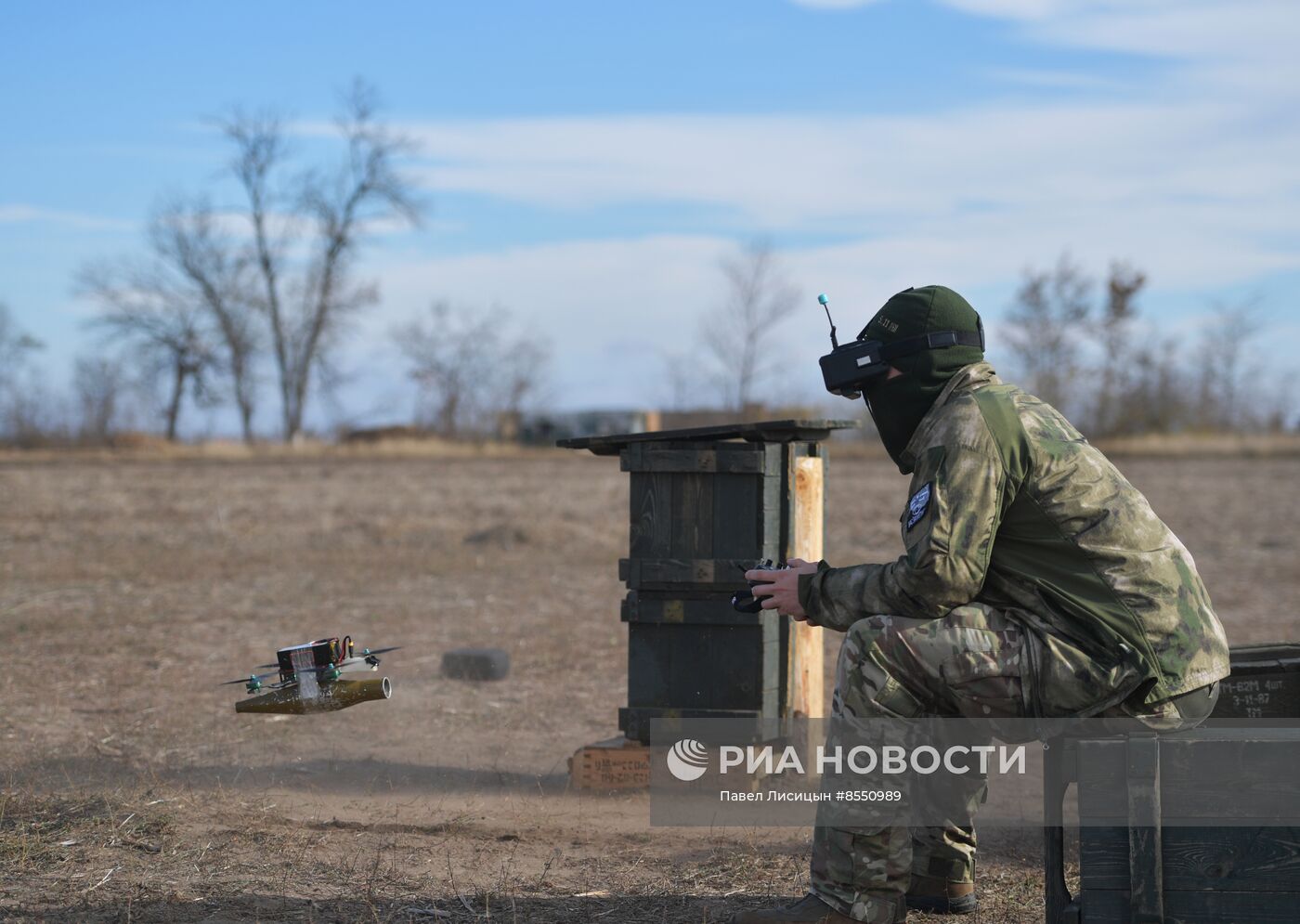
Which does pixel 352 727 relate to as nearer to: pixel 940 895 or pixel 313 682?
pixel 313 682

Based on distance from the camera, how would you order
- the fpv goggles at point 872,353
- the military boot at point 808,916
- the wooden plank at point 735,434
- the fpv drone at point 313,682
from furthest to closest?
the wooden plank at point 735,434 → the fpv drone at point 313,682 → the fpv goggles at point 872,353 → the military boot at point 808,916

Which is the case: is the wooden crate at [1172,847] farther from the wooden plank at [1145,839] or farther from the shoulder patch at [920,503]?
the shoulder patch at [920,503]

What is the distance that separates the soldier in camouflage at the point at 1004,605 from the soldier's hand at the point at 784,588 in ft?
0.46

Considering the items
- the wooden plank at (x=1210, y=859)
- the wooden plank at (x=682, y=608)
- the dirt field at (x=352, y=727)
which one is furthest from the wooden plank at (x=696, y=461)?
the wooden plank at (x=1210, y=859)

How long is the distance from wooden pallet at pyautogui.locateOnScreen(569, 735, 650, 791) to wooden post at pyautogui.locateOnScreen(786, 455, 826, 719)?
787 mm

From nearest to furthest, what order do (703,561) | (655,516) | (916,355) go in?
(916,355) → (703,561) → (655,516)

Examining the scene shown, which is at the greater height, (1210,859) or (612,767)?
(1210,859)

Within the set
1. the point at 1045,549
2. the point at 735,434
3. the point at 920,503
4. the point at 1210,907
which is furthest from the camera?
the point at 735,434

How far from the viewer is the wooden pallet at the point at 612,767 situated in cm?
630

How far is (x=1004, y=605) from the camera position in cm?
398

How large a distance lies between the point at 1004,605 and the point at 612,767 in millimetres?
2892

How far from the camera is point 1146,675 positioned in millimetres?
3748

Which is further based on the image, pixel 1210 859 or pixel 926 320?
pixel 926 320

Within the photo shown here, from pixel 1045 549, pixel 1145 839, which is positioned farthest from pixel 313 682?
pixel 1145 839
